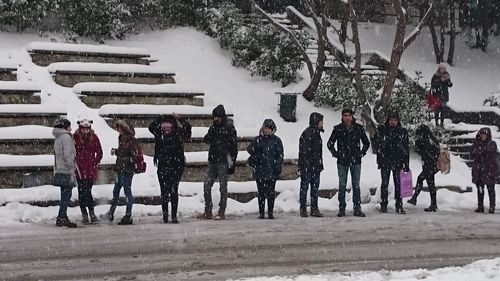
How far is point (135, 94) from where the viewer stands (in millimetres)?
14773

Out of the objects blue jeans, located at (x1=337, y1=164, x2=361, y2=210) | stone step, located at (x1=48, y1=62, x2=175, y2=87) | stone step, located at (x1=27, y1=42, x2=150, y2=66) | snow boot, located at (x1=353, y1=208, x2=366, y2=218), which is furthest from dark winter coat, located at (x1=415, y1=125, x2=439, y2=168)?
stone step, located at (x1=27, y1=42, x2=150, y2=66)

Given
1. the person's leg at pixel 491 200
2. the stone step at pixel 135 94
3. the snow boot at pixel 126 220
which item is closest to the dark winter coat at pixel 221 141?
the snow boot at pixel 126 220

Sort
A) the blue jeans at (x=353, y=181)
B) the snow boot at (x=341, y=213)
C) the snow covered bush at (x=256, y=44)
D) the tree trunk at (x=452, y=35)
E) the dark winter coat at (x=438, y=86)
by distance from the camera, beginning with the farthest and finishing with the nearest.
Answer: the tree trunk at (x=452, y=35), the snow covered bush at (x=256, y=44), the dark winter coat at (x=438, y=86), the blue jeans at (x=353, y=181), the snow boot at (x=341, y=213)

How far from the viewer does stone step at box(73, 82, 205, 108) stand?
Result: 47.1ft

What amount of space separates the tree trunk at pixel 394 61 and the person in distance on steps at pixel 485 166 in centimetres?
300

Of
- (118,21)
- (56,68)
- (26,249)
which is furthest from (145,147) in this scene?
(118,21)

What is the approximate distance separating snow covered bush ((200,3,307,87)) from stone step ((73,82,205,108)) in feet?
9.27

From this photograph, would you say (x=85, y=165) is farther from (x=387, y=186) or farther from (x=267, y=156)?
(x=387, y=186)

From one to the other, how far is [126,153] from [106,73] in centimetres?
594

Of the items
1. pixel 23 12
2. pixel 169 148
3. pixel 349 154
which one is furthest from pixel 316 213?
pixel 23 12

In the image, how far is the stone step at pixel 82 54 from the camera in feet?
51.7

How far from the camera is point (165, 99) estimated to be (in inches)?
595

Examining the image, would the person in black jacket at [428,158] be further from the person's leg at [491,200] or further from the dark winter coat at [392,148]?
the person's leg at [491,200]

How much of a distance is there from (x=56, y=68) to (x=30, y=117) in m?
2.37
